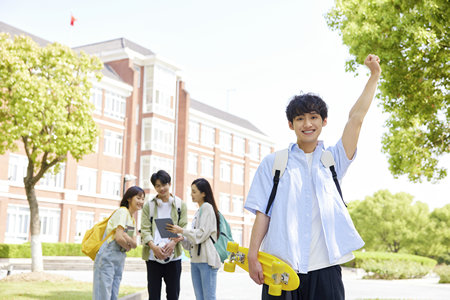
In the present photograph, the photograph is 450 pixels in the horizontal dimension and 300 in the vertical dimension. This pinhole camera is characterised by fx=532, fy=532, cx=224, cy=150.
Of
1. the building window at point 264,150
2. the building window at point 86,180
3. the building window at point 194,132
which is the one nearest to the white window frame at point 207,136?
the building window at point 194,132

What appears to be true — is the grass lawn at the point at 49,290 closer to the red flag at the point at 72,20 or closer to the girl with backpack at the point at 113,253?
the girl with backpack at the point at 113,253

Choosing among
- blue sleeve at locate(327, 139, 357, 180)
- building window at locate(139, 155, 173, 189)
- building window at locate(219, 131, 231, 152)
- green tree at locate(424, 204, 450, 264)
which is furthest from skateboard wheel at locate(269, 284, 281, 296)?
green tree at locate(424, 204, 450, 264)

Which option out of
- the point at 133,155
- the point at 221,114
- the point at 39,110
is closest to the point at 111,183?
the point at 133,155

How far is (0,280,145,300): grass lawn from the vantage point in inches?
394

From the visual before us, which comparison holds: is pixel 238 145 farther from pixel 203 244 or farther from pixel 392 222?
pixel 203 244

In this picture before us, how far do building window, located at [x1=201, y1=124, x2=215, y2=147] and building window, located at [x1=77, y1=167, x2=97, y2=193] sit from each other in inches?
571

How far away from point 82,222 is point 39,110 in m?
20.7

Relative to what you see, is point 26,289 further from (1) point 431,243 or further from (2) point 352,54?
(1) point 431,243

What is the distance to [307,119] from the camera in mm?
3123

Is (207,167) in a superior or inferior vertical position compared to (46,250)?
superior

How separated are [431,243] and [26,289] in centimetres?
4518

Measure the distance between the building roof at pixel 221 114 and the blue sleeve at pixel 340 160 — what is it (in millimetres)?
47324

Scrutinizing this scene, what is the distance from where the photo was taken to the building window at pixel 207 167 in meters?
49.3

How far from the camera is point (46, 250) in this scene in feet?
96.1
